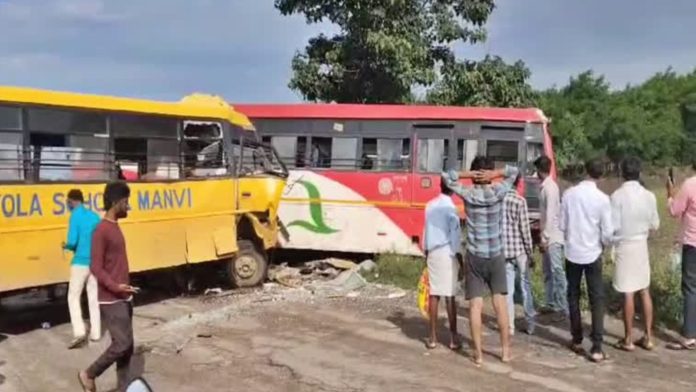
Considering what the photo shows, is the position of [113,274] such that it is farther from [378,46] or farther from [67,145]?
[378,46]

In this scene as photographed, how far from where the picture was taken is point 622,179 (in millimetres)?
8242

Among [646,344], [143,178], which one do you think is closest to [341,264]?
[143,178]

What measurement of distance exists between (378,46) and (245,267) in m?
7.01

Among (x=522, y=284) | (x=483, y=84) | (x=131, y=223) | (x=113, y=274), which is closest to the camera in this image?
(x=113, y=274)

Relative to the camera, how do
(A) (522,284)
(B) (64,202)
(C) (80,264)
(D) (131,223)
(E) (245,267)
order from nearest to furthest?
(C) (80,264) < (A) (522,284) < (B) (64,202) < (D) (131,223) < (E) (245,267)

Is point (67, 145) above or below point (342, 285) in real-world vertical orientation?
above

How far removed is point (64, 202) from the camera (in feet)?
30.6

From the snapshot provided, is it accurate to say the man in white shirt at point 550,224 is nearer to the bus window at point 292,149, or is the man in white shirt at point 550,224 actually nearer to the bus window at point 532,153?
the bus window at point 532,153

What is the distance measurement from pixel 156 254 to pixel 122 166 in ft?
3.94

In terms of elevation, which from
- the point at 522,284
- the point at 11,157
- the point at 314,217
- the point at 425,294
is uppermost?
the point at 11,157

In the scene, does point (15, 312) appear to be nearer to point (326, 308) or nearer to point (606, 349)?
point (326, 308)

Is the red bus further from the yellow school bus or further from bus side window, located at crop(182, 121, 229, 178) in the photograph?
bus side window, located at crop(182, 121, 229, 178)

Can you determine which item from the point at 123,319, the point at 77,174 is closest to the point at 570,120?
the point at 77,174

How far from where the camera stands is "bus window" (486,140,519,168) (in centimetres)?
1440
